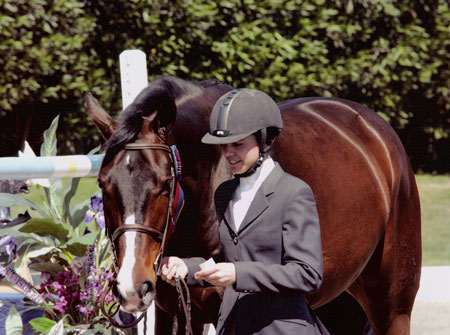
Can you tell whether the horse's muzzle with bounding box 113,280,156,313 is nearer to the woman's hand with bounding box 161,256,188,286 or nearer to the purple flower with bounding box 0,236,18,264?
the woman's hand with bounding box 161,256,188,286

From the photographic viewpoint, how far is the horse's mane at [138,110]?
102 inches

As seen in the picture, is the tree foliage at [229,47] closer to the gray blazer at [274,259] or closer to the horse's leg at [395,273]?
the horse's leg at [395,273]

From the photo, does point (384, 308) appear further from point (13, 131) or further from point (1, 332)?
point (13, 131)

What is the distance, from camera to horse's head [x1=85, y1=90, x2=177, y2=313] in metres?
2.37

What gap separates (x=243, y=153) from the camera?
2412 millimetres

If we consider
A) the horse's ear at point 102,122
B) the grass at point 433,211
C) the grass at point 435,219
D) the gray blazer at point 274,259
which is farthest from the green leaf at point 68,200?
the grass at point 435,219

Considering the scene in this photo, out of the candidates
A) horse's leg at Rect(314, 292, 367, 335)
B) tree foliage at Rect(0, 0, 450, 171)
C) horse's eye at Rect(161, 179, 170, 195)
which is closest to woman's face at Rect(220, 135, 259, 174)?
horse's eye at Rect(161, 179, 170, 195)

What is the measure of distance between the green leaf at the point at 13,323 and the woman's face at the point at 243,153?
1.53 m

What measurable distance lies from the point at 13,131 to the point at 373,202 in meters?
11.1

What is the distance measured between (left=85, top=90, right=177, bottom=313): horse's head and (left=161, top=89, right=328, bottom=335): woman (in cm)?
12

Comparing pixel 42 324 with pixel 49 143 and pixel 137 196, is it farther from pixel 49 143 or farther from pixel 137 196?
pixel 137 196

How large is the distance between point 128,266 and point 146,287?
88 mm

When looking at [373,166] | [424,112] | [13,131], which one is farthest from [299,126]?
[424,112]

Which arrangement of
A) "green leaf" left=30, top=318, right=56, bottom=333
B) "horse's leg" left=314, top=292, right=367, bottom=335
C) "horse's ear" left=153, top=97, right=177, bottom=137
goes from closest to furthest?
"horse's ear" left=153, top=97, right=177, bottom=137, "green leaf" left=30, top=318, right=56, bottom=333, "horse's leg" left=314, top=292, right=367, bottom=335
